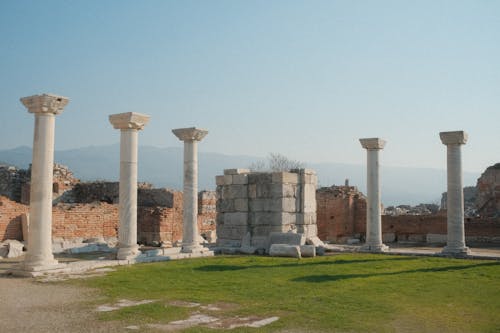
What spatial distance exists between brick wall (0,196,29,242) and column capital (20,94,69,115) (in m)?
8.22

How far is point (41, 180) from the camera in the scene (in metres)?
12.6

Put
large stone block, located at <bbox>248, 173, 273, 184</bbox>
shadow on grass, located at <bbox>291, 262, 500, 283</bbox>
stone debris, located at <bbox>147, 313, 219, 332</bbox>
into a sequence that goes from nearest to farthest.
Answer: stone debris, located at <bbox>147, 313, 219, 332</bbox> < shadow on grass, located at <bbox>291, 262, 500, 283</bbox> < large stone block, located at <bbox>248, 173, 273, 184</bbox>

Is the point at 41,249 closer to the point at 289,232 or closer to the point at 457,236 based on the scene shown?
the point at 289,232

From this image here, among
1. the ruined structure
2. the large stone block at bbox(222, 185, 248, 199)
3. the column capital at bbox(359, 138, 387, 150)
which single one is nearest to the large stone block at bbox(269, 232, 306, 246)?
the large stone block at bbox(222, 185, 248, 199)

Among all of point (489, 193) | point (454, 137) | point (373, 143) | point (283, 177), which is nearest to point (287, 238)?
point (283, 177)

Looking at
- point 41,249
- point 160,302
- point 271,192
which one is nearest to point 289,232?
point 271,192

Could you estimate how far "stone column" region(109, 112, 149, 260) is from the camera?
15.5m

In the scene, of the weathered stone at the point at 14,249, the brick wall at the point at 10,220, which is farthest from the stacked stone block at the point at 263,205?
the brick wall at the point at 10,220

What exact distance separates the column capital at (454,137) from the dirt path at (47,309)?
1269 centimetres

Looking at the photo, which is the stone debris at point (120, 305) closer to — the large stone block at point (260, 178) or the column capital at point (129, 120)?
the column capital at point (129, 120)

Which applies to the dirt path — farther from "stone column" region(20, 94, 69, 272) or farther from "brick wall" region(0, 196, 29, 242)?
"brick wall" region(0, 196, 29, 242)

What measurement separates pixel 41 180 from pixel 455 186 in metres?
12.9

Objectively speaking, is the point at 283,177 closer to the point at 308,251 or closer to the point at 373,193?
the point at 373,193

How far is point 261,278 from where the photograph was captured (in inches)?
459
